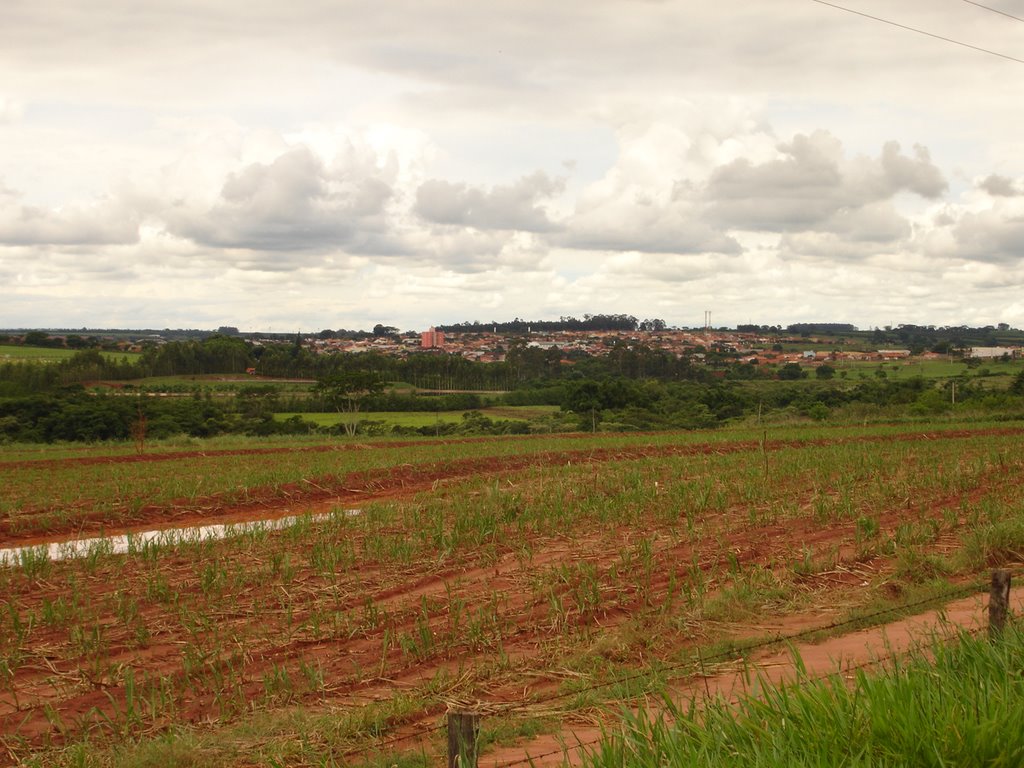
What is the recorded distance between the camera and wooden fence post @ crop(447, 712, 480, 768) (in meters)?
4.51

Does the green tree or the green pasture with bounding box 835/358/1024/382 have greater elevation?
the green pasture with bounding box 835/358/1024/382

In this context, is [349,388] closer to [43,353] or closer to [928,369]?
[43,353]

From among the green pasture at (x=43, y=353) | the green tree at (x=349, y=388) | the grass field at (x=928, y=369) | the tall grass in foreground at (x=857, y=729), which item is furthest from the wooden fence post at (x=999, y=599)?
the green pasture at (x=43, y=353)

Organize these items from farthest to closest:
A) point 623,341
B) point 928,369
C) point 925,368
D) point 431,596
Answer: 1. point 623,341
2. point 925,368
3. point 928,369
4. point 431,596

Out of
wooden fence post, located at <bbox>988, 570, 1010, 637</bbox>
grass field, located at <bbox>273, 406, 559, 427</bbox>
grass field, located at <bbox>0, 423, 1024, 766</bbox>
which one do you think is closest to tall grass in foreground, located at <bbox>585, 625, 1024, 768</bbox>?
grass field, located at <bbox>0, 423, 1024, 766</bbox>

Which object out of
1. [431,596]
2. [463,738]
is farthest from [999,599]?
[431,596]

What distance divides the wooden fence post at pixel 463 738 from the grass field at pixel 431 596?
139cm

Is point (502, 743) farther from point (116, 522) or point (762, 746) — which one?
point (116, 522)

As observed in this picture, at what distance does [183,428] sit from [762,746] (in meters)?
43.6

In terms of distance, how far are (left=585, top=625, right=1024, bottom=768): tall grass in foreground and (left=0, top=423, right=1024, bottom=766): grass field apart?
0.81 m

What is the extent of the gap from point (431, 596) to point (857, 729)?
22.7ft

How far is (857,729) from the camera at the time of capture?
4.76 m

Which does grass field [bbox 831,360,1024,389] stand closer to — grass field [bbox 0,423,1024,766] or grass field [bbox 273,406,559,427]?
grass field [bbox 273,406,559,427]

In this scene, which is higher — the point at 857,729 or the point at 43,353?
the point at 43,353
